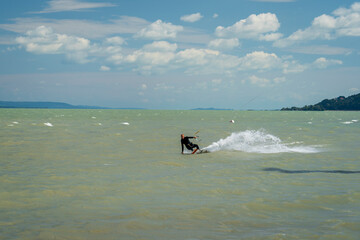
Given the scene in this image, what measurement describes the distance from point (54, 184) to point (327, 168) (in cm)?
1343

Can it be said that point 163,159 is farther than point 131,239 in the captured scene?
Yes

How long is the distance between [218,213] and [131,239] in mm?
3081

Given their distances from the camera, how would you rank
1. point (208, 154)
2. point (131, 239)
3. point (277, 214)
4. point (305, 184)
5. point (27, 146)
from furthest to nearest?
1. point (27, 146)
2. point (208, 154)
3. point (305, 184)
4. point (277, 214)
5. point (131, 239)

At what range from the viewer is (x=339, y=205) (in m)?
11.1

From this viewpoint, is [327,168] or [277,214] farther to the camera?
[327,168]

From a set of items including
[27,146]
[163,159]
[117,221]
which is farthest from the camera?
[27,146]

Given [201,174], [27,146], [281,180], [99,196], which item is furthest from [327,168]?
[27,146]

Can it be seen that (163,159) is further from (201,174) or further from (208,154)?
(201,174)

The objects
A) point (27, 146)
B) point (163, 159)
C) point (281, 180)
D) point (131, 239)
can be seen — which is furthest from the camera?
point (27, 146)

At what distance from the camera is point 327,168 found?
60.2ft

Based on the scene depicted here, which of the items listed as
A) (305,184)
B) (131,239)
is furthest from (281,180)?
(131,239)

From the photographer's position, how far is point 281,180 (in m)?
15.4

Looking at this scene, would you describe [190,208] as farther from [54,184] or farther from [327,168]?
[327,168]

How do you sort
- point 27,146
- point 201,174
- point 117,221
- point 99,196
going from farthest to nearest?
point 27,146 → point 201,174 → point 99,196 → point 117,221
